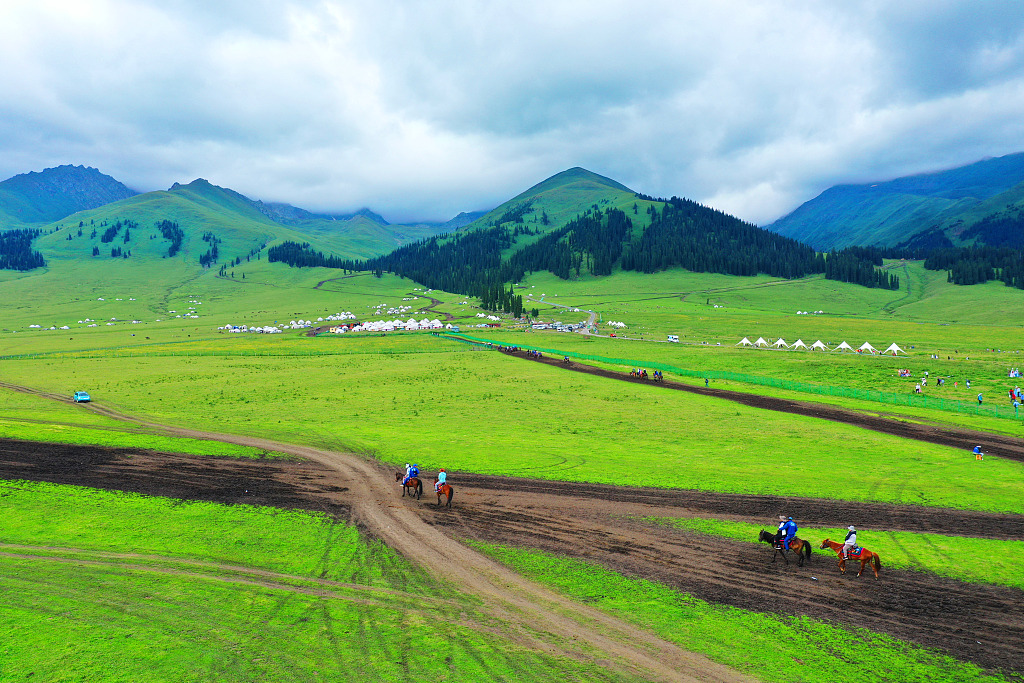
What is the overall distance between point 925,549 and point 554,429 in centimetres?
2390

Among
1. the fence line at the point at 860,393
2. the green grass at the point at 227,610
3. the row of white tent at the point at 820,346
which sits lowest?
the green grass at the point at 227,610

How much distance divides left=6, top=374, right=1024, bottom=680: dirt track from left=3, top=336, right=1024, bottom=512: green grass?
241 cm

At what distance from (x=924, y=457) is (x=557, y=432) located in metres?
23.9

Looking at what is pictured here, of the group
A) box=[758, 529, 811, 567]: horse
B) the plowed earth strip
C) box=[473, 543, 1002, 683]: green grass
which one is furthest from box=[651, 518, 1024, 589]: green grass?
the plowed earth strip

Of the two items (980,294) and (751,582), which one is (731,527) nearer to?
(751,582)

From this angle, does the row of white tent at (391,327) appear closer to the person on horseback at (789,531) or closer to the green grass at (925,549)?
the green grass at (925,549)

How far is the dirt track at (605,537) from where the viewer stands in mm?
14406

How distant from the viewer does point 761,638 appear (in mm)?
14086

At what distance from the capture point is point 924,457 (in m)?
31.7

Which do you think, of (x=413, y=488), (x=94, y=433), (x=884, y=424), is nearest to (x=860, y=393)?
(x=884, y=424)

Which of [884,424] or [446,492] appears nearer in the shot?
[446,492]

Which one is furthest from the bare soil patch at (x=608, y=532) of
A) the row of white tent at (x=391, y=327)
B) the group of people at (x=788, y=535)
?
the row of white tent at (x=391, y=327)

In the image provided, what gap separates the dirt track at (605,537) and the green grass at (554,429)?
2.41 meters

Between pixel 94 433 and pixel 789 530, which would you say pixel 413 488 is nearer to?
pixel 789 530
